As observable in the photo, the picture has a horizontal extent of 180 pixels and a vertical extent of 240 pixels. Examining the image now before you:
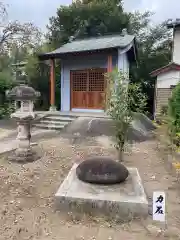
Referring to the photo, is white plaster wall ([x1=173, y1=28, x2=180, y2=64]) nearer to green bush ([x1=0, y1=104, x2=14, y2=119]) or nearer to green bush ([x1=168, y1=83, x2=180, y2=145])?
green bush ([x1=168, y1=83, x2=180, y2=145])

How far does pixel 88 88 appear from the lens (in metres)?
12.6

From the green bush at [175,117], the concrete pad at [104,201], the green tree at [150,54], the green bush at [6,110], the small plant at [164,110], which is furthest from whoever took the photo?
the green tree at [150,54]

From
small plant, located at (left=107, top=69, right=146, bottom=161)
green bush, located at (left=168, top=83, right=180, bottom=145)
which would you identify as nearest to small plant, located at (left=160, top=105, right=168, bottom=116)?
green bush, located at (left=168, top=83, right=180, bottom=145)

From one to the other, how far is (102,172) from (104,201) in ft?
1.98

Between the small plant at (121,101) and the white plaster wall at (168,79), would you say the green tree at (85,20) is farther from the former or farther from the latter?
the small plant at (121,101)

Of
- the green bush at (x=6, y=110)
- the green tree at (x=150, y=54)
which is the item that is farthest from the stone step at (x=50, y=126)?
the green tree at (x=150, y=54)

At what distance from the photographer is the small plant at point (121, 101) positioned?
17.8 ft

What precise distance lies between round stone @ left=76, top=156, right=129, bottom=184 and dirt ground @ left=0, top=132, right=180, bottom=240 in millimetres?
643

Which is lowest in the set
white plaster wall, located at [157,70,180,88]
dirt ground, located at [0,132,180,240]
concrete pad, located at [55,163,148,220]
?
dirt ground, located at [0,132,180,240]

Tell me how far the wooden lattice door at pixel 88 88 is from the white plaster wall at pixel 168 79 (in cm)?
288

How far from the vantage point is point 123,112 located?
5434 mm

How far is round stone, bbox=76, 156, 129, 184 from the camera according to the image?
3.89 metres

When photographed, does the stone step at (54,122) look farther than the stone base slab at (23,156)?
Yes

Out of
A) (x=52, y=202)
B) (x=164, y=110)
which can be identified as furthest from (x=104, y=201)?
(x=164, y=110)
